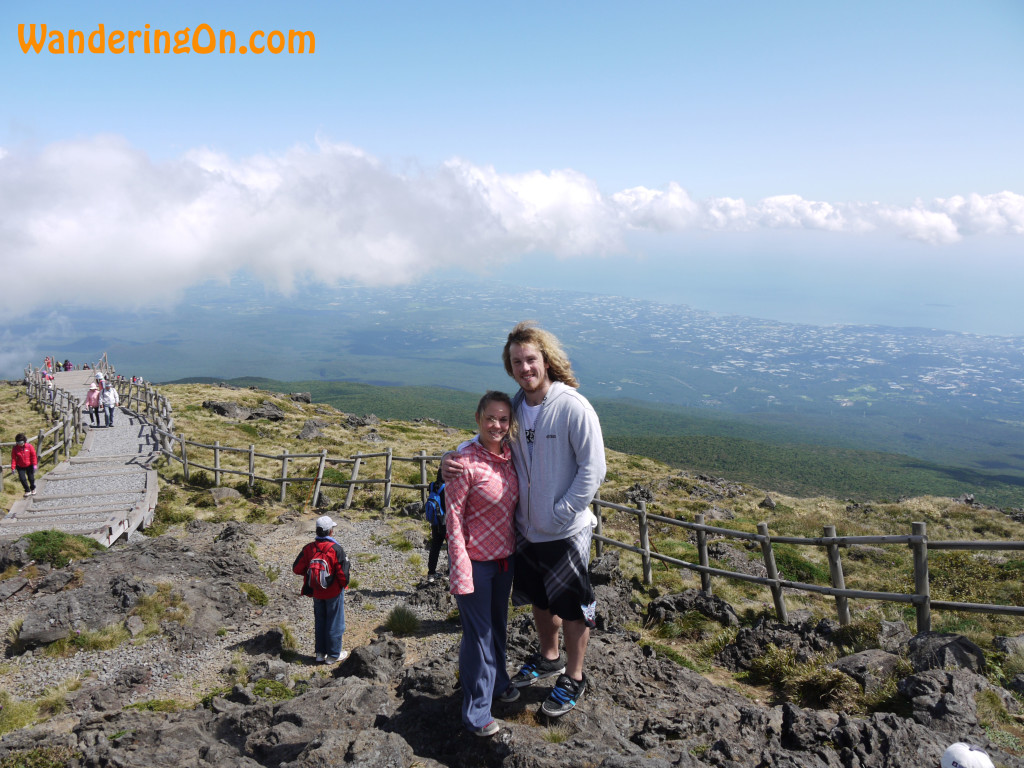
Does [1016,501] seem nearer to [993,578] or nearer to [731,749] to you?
[993,578]

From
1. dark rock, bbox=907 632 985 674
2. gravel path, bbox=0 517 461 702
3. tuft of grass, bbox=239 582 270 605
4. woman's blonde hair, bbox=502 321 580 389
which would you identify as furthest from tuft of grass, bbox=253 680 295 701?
dark rock, bbox=907 632 985 674

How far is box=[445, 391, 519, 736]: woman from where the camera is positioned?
4016 mm

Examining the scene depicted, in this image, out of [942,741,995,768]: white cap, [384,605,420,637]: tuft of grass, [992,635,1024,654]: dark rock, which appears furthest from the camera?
[384,605,420,637]: tuft of grass

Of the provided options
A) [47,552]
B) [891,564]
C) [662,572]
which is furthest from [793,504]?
[47,552]

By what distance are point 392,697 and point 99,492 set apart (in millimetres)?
15510

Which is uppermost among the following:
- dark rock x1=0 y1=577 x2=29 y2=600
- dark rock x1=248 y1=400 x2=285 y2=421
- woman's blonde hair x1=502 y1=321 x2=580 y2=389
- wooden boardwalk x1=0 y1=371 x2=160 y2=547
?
woman's blonde hair x1=502 y1=321 x2=580 y2=389

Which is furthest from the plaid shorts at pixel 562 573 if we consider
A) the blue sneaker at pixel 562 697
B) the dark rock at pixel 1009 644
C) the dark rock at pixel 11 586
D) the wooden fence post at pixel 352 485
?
the wooden fence post at pixel 352 485

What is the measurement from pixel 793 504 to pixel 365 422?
25470mm

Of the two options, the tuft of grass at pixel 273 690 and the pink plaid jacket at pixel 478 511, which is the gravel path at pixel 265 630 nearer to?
the tuft of grass at pixel 273 690

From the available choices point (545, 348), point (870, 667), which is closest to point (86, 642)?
point (545, 348)

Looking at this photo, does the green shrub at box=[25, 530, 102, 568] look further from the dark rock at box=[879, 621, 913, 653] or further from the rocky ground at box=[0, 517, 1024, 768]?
the dark rock at box=[879, 621, 913, 653]

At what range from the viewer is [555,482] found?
13.3 feet

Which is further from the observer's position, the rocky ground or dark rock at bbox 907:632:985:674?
dark rock at bbox 907:632:985:674

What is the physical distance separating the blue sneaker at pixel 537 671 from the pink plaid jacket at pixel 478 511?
52.3 inches
